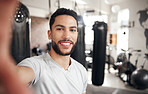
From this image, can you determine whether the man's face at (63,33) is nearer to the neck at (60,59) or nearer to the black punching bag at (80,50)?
the neck at (60,59)

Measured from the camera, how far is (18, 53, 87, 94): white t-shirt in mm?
792

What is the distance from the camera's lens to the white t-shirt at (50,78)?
2.60ft

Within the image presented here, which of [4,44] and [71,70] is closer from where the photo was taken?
[4,44]

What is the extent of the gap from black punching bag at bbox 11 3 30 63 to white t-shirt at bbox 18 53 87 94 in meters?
0.26

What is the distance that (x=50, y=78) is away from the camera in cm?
81

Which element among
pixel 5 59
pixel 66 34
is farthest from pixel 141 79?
pixel 5 59

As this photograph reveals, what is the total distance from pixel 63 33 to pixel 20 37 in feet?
1.56

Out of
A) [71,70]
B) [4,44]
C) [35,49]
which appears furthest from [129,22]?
[4,44]

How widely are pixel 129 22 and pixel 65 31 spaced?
174 inches

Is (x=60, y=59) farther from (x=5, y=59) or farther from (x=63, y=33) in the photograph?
(x=5, y=59)

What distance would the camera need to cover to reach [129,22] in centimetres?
464

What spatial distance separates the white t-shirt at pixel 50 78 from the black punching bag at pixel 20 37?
26 centimetres

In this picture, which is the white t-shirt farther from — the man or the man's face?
the man's face

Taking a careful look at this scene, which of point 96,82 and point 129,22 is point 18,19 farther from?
point 129,22
